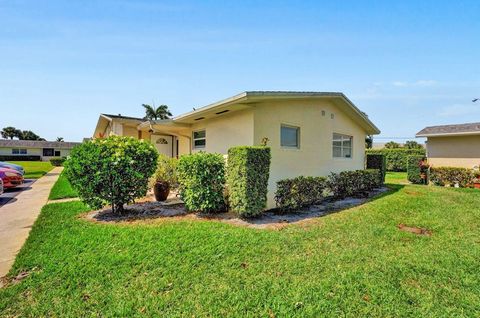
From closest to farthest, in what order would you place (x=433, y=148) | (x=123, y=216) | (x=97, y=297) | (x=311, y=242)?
(x=97, y=297) < (x=311, y=242) < (x=123, y=216) < (x=433, y=148)

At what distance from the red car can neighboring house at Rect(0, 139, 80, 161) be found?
139 ft

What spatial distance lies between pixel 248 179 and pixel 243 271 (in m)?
2.87

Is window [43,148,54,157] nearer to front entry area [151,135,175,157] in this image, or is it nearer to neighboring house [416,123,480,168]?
front entry area [151,135,175,157]

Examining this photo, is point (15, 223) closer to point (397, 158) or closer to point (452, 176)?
point (452, 176)

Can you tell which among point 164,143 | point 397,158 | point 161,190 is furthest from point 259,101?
point 397,158

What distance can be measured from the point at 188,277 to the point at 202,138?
8.15m

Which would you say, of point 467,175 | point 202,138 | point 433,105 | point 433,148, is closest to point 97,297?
point 202,138

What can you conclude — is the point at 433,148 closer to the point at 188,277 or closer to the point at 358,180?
the point at 358,180

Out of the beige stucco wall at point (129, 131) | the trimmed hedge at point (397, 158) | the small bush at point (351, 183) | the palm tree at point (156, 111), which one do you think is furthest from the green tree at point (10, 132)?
the small bush at point (351, 183)

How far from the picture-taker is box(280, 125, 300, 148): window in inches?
355

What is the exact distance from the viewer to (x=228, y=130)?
9156 millimetres

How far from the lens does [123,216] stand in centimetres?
713

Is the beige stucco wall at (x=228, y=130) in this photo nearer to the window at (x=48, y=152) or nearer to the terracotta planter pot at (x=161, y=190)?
the terracotta planter pot at (x=161, y=190)

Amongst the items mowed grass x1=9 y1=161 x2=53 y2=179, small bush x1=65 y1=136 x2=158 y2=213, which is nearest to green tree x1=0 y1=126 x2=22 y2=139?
mowed grass x1=9 y1=161 x2=53 y2=179
